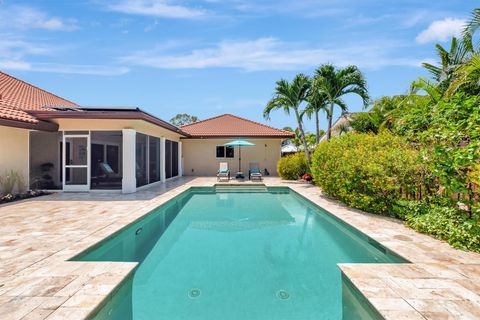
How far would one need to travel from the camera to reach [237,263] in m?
5.45


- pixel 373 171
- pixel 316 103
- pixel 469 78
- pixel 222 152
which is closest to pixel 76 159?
pixel 222 152

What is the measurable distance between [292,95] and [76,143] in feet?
40.4

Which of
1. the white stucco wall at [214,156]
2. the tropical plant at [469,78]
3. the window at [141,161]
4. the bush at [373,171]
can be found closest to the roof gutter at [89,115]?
the window at [141,161]

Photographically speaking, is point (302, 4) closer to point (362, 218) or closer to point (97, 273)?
point (362, 218)

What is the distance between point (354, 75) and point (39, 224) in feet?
52.8

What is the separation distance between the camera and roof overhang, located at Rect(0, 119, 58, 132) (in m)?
9.78

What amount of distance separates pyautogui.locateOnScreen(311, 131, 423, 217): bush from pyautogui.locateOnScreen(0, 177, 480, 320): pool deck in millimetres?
1033

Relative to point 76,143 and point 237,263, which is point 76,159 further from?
point 237,263

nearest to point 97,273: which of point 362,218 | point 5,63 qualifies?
point 362,218

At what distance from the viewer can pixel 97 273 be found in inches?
160

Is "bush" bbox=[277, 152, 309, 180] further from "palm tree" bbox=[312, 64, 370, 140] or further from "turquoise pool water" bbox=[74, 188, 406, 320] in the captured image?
"turquoise pool water" bbox=[74, 188, 406, 320]

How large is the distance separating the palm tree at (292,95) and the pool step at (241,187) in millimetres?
3965

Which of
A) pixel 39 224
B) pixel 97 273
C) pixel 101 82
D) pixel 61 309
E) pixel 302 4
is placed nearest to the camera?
pixel 61 309

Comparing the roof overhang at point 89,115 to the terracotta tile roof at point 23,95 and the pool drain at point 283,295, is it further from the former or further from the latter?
the pool drain at point 283,295
